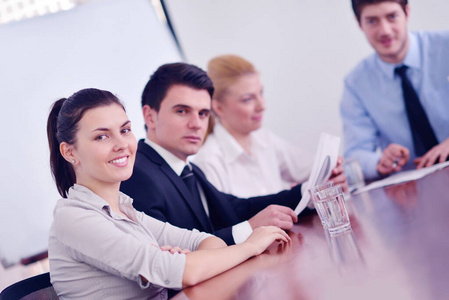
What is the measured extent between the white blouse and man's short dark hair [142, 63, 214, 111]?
25.7 inches

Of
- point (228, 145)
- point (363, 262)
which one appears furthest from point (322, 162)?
point (228, 145)

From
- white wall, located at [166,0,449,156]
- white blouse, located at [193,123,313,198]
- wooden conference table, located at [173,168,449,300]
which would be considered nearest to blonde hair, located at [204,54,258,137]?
white blouse, located at [193,123,313,198]

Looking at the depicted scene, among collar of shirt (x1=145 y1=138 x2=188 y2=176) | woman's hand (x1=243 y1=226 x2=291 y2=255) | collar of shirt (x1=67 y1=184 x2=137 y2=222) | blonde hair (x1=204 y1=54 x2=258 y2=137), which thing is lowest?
woman's hand (x1=243 y1=226 x2=291 y2=255)

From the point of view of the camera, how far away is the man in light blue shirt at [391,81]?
257cm

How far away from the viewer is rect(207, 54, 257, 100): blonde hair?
9.02ft

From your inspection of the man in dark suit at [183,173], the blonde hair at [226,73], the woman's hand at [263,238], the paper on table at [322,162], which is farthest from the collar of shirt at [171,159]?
the blonde hair at [226,73]

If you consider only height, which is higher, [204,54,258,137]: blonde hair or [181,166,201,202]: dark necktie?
[204,54,258,137]: blonde hair

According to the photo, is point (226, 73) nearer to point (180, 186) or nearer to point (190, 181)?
point (190, 181)

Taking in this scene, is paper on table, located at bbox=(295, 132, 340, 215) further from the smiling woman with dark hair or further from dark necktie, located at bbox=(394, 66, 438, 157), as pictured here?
dark necktie, located at bbox=(394, 66, 438, 157)

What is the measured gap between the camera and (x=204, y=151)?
2.57 m

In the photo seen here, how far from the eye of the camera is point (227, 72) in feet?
9.04

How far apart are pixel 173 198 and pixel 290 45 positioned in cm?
Answer: 207

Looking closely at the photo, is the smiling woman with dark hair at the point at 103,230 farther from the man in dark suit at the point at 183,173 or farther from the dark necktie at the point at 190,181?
the dark necktie at the point at 190,181

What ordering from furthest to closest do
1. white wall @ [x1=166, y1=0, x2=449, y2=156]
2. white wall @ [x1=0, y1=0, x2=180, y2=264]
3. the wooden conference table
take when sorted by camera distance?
white wall @ [x1=166, y1=0, x2=449, y2=156]
white wall @ [x1=0, y1=0, x2=180, y2=264]
the wooden conference table
